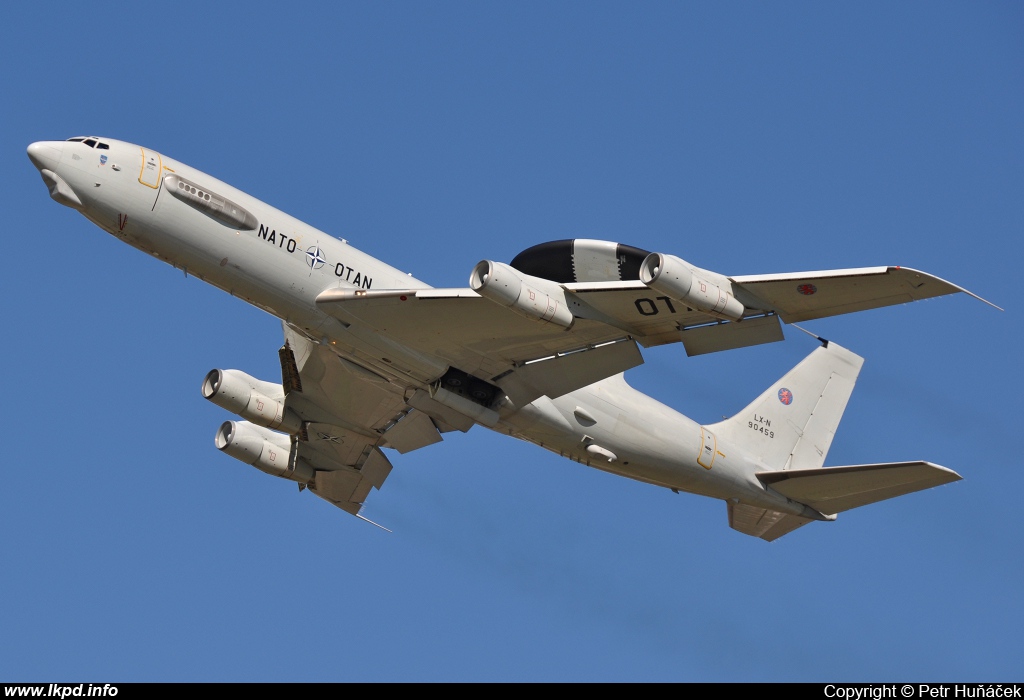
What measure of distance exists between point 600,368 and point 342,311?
7845 mm

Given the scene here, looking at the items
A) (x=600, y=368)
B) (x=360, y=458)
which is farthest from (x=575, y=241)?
(x=360, y=458)

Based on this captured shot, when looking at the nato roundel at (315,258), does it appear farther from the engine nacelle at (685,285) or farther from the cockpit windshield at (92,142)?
the engine nacelle at (685,285)

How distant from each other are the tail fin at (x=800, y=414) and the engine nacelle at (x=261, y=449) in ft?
50.6

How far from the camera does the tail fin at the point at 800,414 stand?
4412cm

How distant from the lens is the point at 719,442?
42375 millimetres

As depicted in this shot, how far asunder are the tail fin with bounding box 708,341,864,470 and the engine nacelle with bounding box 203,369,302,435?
15230mm

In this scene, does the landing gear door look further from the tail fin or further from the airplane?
the tail fin

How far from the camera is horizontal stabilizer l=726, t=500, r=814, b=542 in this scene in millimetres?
43781

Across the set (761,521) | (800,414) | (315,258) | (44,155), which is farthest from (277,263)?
(800,414)

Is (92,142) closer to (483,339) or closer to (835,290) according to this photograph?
(483,339)

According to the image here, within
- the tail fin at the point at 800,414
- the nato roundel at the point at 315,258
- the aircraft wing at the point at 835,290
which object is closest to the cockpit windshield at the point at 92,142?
the nato roundel at the point at 315,258

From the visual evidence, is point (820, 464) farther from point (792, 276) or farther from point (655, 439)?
point (792, 276)

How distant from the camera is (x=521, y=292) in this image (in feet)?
106

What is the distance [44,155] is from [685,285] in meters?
18.2
